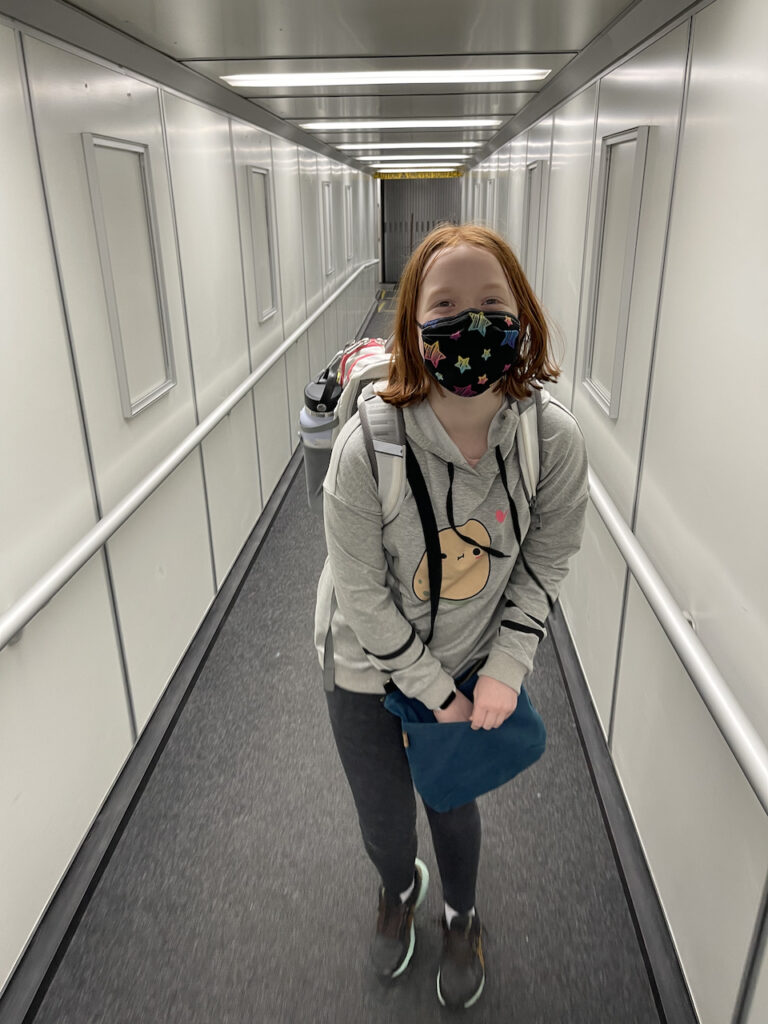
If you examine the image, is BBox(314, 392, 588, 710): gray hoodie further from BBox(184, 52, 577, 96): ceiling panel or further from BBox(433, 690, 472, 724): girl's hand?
BBox(184, 52, 577, 96): ceiling panel

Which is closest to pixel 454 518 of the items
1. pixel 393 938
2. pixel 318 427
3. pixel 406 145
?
pixel 393 938

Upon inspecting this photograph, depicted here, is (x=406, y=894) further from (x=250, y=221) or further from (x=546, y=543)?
(x=250, y=221)

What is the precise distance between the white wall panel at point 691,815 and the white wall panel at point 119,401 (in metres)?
1.69

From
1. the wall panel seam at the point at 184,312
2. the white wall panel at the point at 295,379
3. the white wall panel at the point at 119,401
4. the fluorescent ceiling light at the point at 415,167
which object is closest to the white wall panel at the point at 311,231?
the white wall panel at the point at 295,379

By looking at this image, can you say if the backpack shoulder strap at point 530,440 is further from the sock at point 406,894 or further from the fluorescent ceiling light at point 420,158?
the fluorescent ceiling light at point 420,158

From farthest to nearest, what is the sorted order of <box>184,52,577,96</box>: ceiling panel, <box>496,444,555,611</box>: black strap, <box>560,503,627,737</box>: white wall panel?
<box>184,52,577,96</box>: ceiling panel, <box>560,503,627,737</box>: white wall panel, <box>496,444,555,611</box>: black strap

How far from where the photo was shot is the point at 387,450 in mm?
1349

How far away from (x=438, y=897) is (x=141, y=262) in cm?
234

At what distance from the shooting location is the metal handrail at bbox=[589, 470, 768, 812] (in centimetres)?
132

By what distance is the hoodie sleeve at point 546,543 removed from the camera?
1.45m

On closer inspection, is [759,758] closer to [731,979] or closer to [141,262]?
[731,979]

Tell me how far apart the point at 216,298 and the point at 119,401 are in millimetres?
1293

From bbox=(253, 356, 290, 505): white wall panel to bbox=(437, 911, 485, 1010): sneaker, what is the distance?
3.20 metres

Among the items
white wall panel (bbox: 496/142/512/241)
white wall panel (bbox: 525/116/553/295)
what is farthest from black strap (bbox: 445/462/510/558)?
white wall panel (bbox: 496/142/512/241)
